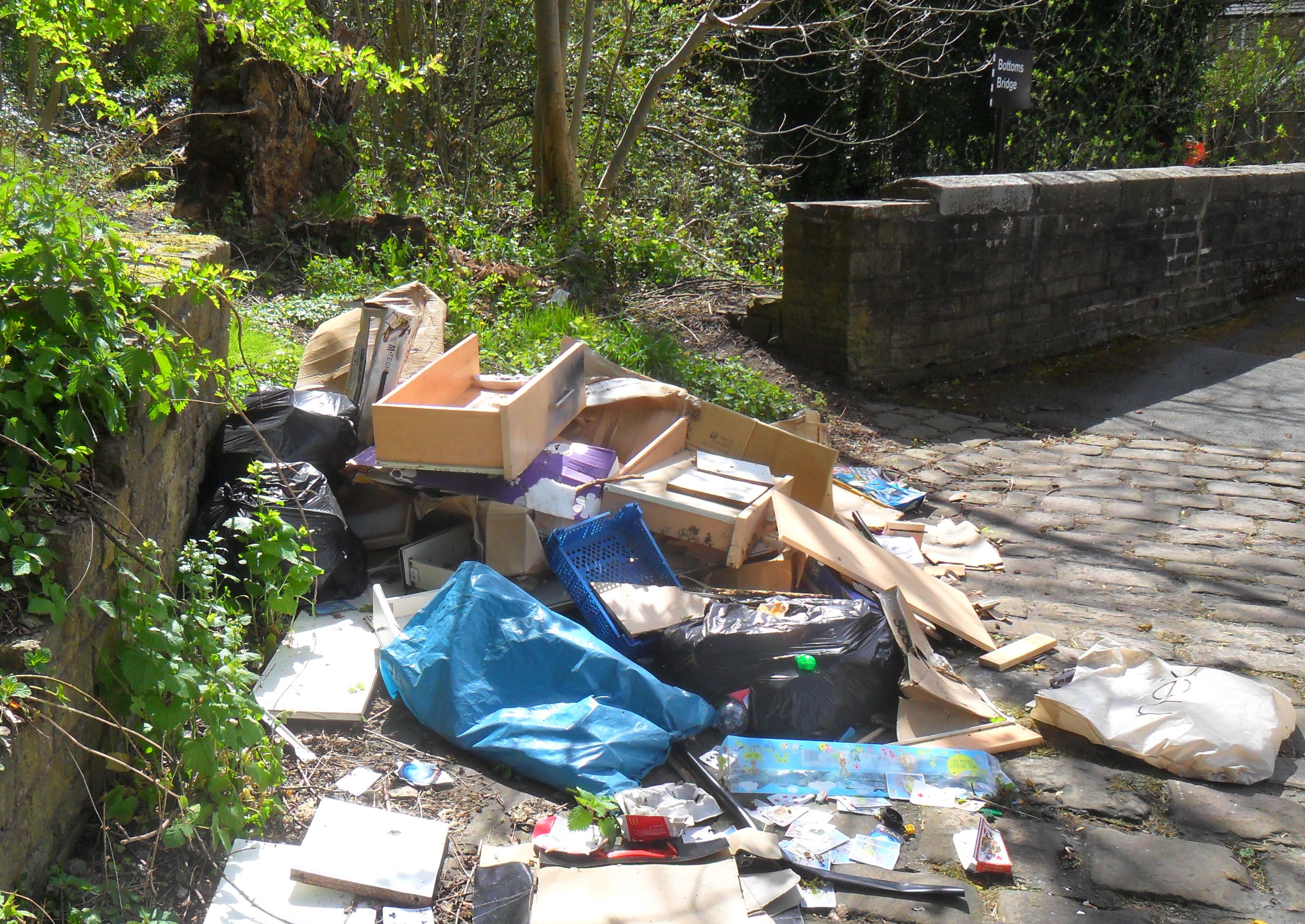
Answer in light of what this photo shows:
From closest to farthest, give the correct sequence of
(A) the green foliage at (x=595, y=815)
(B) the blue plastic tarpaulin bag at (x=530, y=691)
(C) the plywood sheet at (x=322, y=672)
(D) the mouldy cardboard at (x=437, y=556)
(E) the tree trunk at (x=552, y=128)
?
(A) the green foliage at (x=595, y=815) < (B) the blue plastic tarpaulin bag at (x=530, y=691) < (C) the plywood sheet at (x=322, y=672) < (D) the mouldy cardboard at (x=437, y=556) < (E) the tree trunk at (x=552, y=128)

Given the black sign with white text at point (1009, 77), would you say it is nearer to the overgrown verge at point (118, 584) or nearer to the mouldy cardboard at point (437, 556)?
the mouldy cardboard at point (437, 556)

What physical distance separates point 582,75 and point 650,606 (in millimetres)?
7718

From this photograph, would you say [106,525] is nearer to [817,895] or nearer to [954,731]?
[817,895]

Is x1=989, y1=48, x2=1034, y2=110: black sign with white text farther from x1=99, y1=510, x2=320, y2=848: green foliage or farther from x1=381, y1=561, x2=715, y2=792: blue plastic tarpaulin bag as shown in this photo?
x1=99, y1=510, x2=320, y2=848: green foliage

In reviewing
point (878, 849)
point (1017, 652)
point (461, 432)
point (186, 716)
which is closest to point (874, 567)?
point (1017, 652)

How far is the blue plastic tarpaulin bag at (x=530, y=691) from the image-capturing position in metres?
2.99

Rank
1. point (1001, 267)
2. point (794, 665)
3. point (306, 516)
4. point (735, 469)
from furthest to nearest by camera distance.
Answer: point (1001, 267), point (735, 469), point (306, 516), point (794, 665)

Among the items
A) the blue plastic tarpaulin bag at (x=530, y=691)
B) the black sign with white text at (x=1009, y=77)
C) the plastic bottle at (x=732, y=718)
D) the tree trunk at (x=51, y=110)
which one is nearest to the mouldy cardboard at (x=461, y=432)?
the blue plastic tarpaulin bag at (x=530, y=691)

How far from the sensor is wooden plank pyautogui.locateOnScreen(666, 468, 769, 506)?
4.10 m

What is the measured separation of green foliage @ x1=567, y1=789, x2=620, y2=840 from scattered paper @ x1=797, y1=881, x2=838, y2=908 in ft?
1.68

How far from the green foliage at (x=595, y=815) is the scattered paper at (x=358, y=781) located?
0.59 m

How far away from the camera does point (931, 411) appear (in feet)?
22.3

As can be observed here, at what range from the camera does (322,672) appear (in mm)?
3326

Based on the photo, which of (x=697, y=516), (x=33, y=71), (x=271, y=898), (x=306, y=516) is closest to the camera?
(x=271, y=898)
